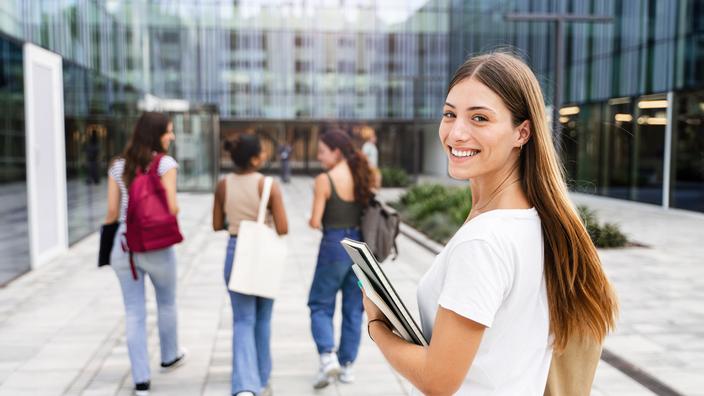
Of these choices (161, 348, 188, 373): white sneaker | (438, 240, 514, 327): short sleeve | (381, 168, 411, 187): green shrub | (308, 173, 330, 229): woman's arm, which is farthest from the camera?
(381, 168, 411, 187): green shrub

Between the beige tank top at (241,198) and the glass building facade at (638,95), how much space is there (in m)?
11.4

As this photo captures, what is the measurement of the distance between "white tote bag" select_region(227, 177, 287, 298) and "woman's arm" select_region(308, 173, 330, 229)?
399 millimetres

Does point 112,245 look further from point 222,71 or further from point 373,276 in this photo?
point 222,71

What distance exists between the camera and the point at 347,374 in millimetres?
5141

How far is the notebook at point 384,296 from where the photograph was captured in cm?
162

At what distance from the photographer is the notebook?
1624 mm

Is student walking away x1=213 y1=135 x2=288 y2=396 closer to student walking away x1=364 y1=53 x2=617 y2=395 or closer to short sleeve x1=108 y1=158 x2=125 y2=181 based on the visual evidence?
short sleeve x1=108 y1=158 x2=125 y2=181

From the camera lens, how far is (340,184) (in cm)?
498

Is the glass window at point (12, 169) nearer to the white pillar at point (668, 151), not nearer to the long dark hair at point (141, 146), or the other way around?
the long dark hair at point (141, 146)

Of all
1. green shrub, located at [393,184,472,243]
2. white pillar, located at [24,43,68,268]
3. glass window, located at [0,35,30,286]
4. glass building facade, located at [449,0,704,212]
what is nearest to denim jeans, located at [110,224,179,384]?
glass window, located at [0,35,30,286]

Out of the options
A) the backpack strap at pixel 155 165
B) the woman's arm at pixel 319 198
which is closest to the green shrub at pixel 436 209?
the woman's arm at pixel 319 198

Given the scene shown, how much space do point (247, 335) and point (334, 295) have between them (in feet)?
2.42

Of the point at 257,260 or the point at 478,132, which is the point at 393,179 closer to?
the point at 257,260

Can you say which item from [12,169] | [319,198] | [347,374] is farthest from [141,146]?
[12,169]
